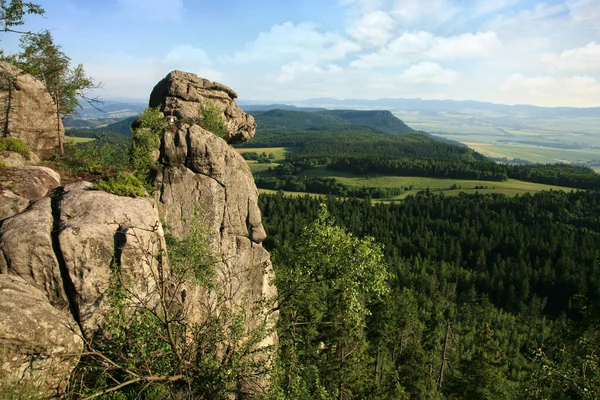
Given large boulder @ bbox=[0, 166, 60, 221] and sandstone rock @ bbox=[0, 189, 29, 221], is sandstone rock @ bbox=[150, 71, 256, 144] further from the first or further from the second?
sandstone rock @ bbox=[0, 189, 29, 221]

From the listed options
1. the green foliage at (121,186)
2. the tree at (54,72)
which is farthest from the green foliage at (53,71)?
the green foliage at (121,186)

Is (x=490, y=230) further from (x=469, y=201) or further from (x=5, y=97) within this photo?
(x=5, y=97)

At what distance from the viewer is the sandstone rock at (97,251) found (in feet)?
43.1

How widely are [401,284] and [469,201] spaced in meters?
80.8

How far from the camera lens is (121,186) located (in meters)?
16.6

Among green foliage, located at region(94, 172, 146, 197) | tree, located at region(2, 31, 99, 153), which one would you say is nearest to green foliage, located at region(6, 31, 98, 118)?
tree, located at region(2, 31, 99, 153)

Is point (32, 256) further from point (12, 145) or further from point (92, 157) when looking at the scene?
point (92, 157)

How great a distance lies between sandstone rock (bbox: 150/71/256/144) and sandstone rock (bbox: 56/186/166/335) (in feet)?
41.4

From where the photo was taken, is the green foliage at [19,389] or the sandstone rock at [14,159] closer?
the green foliage at [19,389]

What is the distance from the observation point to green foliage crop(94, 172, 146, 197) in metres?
16.3

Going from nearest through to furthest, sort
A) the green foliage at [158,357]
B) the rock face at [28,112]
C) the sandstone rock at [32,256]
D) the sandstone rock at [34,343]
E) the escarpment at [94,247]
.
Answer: the sandstone rock at [34,343] → the escarpment at [94,247] → the green foliage at [158,357] → the sandstone rock at [32,256] → the rock face at [28,112]

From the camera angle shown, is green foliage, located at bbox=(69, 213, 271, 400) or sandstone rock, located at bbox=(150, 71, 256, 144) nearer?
green foliage, located at bbox=(69, 213, 271, 400)

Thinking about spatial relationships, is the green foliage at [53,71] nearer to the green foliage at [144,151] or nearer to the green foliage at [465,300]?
the green foliage at [144,151]

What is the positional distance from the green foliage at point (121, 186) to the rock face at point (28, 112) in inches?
372
